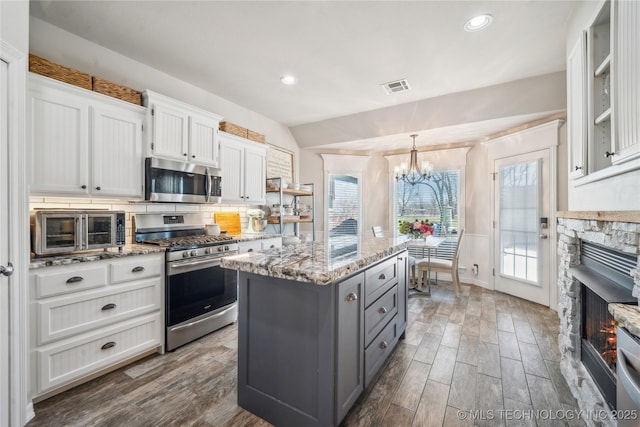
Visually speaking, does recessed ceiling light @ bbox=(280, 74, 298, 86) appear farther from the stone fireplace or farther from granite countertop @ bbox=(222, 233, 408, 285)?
the stone fireplace

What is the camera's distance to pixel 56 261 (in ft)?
6.08

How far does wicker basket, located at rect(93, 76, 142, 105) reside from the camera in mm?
2283

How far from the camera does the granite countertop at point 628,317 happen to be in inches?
34.1

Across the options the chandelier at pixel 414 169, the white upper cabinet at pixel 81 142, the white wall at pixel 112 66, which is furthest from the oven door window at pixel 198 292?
the chandelier at pixel 414 169

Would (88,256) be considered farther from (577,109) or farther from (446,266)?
(446,266)

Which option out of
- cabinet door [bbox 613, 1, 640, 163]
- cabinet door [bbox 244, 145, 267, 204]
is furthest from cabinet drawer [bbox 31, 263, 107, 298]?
cabinet door [bbox 613, 1, 640, 163]

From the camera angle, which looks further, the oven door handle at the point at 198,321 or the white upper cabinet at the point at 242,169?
the white upper cabinet at the point at 242,169

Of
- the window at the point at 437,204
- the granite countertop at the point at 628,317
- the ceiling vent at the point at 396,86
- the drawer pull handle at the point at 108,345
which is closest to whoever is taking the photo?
the granite countertop at the point at 628,317

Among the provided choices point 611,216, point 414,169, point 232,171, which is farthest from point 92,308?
point 414,169

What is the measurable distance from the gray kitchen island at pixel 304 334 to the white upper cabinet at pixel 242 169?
6.57 ft

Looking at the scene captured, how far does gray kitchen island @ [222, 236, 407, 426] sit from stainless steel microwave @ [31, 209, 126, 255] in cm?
125

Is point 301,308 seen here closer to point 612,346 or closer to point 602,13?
point 612,346

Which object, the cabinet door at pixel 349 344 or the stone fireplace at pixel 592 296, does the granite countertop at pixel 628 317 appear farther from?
the cabinet door at pixel 349 344

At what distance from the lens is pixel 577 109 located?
209 centimetres
